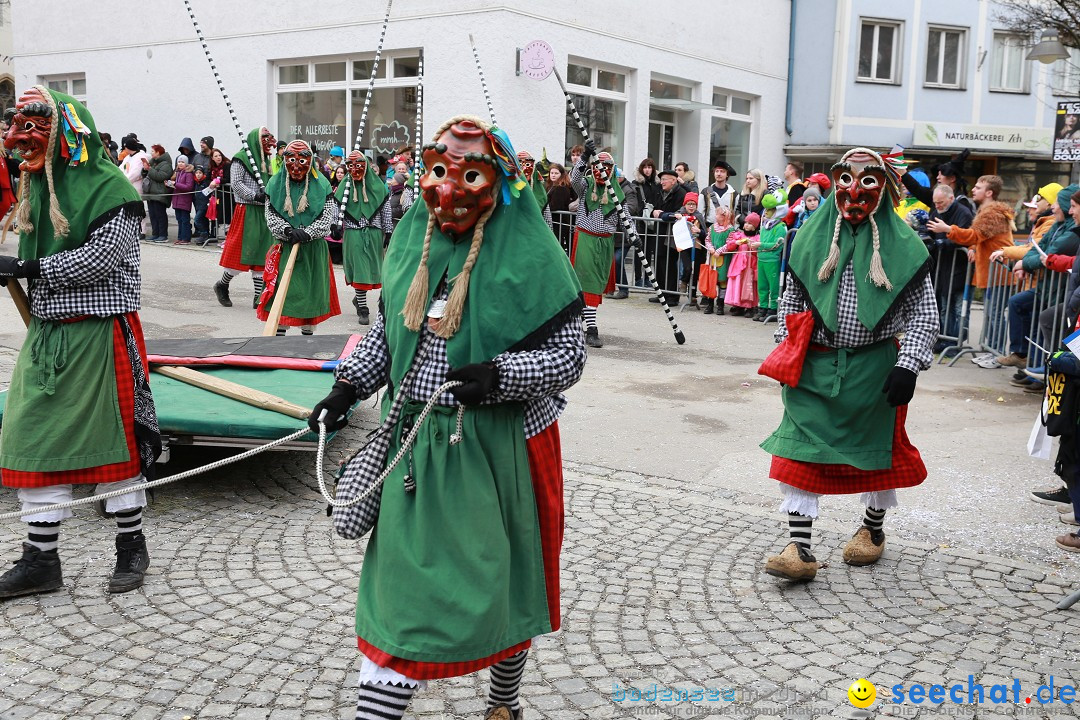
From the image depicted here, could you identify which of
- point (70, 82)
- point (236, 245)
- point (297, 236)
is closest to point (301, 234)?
point (297, 236)

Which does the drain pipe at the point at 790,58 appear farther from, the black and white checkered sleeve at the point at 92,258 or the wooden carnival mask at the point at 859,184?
the black and white checkered sleeve at the point at 92,258

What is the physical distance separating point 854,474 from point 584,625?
1444 millimetres

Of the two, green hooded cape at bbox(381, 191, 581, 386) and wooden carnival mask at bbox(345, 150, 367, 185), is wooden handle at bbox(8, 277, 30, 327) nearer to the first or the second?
green hooded cape at bbox(381, 191, 581, 386)

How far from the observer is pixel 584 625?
4191 millimetres

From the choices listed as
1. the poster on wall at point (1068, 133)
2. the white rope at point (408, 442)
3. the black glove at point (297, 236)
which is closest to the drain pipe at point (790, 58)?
the poster on wall at point (1068, 133)

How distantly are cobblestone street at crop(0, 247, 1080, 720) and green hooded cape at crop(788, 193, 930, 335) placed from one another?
1.22 metres

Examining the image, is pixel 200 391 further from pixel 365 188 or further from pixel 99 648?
pixel 365 188

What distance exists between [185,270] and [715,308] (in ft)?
25.0

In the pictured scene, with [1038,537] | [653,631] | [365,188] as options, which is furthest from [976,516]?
[365,188]

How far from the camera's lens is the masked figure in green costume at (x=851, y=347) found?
460 centimetres

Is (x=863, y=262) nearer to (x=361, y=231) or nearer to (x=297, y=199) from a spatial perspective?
(x=297, y=199)

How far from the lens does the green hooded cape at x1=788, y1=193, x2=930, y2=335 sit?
4582 millimetres

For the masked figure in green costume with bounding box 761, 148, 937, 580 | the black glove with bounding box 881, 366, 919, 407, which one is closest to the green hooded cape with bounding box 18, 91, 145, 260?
the masked figure in green costume with bounding box 761, 148, 937, 580

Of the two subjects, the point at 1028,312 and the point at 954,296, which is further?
the point at 954,296
